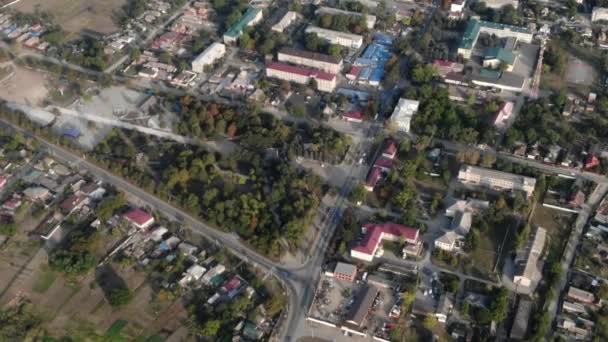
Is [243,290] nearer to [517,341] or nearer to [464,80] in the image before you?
[517,341]

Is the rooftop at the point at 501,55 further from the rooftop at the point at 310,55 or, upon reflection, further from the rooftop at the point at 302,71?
the rooftop at the point at 302,71

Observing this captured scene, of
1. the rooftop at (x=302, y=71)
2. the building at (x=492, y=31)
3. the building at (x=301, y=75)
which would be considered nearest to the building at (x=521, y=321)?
the building at (x=301, y=75)

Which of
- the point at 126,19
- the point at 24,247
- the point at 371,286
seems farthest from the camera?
the point at 126,19

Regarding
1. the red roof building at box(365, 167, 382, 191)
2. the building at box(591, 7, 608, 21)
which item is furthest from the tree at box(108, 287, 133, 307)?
A: the building at box(591, 7, 608, 21)

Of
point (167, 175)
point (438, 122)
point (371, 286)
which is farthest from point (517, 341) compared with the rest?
point (167, 175)

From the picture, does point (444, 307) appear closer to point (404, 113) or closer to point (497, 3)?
point (404, 113)
